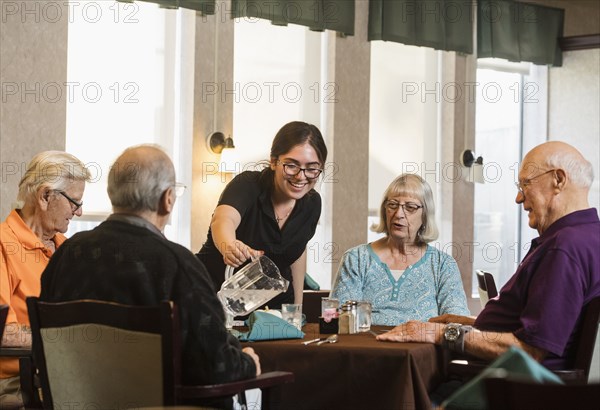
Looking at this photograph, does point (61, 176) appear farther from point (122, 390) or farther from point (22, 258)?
point (122, 390)

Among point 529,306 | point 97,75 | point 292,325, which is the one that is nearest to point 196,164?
point 97,75

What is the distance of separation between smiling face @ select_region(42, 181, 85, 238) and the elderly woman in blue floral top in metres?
1.10

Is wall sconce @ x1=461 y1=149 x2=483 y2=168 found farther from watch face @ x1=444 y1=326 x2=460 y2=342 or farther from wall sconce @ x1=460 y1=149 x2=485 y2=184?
watch face @ x1=444 y1=326 x2=460 y2=342

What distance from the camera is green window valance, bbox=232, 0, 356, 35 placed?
6.75 metres

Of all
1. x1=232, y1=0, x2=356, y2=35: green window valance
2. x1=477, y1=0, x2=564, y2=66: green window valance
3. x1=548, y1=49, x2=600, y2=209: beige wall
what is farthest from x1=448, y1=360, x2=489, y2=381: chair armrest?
x1=548, y1=49, x2=600, y2=209: beige wall

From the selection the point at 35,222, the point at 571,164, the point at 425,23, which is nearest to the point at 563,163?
the point at 571,164

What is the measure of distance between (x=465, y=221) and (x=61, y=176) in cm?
553

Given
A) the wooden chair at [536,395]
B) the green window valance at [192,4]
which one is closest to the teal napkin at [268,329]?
the wooden chair at [536,395]

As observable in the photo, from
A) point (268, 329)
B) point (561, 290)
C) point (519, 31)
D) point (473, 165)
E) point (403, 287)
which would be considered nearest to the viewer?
point (561, 290)

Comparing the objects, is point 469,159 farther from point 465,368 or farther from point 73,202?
point 465,368

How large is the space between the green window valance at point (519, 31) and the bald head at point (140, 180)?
20.8 ft

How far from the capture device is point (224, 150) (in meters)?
6.53

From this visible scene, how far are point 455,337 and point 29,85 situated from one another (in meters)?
3.81

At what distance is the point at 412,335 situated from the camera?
115 inches
